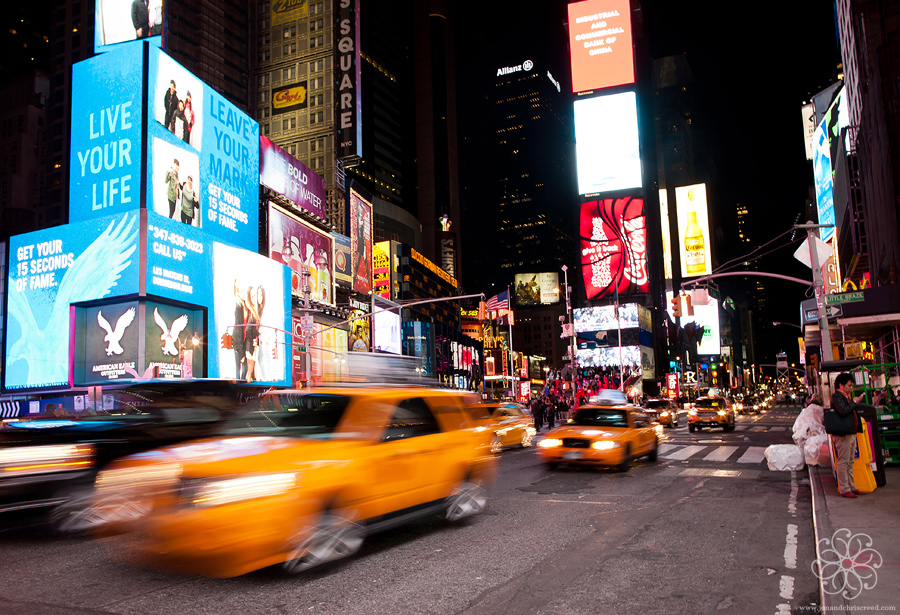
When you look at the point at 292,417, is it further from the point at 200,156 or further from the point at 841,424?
the point at 200,156

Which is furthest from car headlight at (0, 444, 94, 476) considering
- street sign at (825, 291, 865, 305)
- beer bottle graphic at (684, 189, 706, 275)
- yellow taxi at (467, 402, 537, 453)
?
beer bottle graphic at (684, 189, 706, 275)

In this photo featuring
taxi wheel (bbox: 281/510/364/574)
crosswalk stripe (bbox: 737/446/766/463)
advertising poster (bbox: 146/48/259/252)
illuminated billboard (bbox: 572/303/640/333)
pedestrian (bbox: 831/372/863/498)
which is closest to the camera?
taxi wheel (bbox: 281/510/364/574)

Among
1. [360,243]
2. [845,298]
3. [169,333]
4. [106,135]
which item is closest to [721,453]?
[845,298]

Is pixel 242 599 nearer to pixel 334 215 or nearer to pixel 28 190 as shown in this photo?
pixel 334 215

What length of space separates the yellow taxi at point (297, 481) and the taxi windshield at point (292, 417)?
13 mm

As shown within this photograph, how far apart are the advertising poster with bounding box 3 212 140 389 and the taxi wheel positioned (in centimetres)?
3346

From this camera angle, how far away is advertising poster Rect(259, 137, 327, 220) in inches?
2160

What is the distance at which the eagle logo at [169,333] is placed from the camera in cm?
3700

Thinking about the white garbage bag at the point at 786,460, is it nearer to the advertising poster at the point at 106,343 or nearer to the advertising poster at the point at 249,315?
the advertising poster at the point at 249,315

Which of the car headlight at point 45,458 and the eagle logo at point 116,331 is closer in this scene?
the car headlight at point 45,458

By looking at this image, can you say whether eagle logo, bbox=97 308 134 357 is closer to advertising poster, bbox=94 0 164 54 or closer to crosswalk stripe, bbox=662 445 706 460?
advertising poster, bbox=94 0 164 54

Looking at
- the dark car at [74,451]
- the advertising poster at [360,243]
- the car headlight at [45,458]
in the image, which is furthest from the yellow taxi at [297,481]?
the advertising poster at [360,243]

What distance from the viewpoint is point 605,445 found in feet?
46.0

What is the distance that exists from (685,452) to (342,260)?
5447cm
